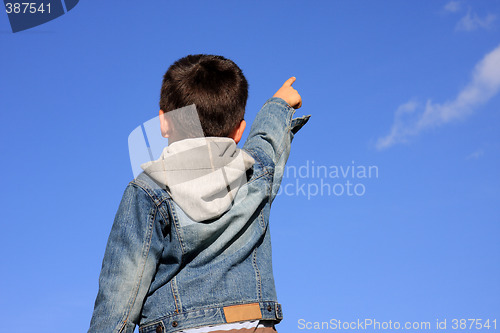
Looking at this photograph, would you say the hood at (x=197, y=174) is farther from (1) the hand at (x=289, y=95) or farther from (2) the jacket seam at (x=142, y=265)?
(1) the hand at (x=289, y=95)

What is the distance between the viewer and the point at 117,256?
2.72 meters

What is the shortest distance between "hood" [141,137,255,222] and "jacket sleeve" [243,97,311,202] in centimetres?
47

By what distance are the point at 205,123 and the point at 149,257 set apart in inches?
29.5

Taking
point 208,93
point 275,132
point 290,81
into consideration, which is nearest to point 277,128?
point 275,132

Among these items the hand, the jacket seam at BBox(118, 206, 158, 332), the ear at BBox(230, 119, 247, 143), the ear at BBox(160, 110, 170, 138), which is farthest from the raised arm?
the jacket seam at BBox(118, 206, 158, 332)

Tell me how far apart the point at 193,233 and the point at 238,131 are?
0.63 meters

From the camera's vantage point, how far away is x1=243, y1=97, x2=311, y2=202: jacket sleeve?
11.0 feet

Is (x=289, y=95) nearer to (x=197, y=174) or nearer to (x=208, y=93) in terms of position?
(x=208, y=93)

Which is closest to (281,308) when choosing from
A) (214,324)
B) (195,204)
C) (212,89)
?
(214,324)

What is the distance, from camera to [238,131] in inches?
120

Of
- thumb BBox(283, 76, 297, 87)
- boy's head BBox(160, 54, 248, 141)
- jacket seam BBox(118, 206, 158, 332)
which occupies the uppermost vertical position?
thumb BBox(283, 76, 297, 87)

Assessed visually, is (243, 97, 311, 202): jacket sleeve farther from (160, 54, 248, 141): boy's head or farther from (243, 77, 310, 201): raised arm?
(160, 54, 248, 141): boy's head

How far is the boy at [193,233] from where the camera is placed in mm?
2727

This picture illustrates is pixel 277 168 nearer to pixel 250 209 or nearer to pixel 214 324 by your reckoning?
pixel 250 209
